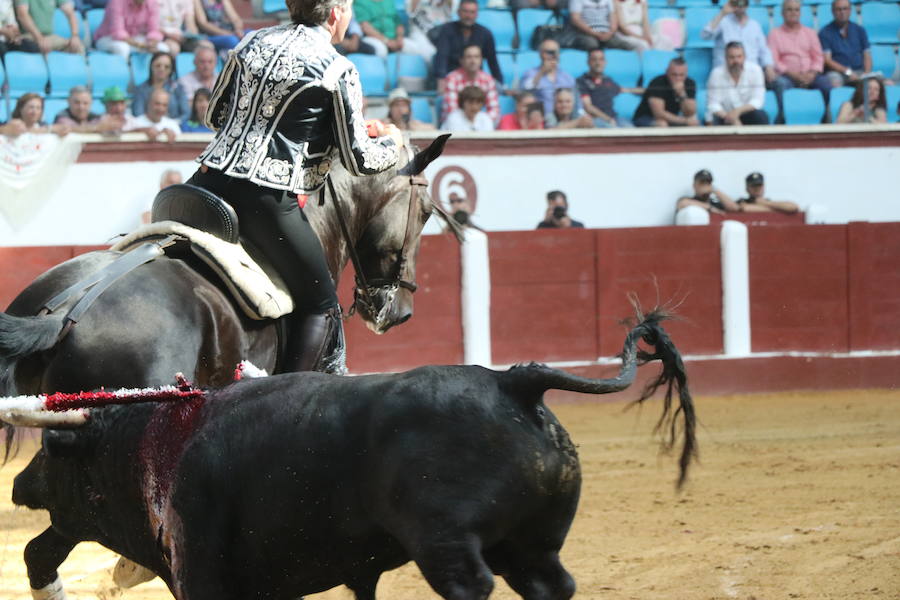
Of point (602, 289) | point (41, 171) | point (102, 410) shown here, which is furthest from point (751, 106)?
point (102, 410)

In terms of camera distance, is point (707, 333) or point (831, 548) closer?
point (831, 548)

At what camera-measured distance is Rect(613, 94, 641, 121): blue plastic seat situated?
1066 cm

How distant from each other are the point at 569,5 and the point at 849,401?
14.7ft

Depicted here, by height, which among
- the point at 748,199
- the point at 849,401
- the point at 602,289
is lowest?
the point at 849,401

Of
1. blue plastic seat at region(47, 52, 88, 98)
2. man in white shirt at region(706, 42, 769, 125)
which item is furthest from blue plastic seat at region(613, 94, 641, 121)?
blue plastic seat at region(47, 52, 88, 98)

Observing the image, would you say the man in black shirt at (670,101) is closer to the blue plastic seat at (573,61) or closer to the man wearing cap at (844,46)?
the blue plastic seat at (573,61)

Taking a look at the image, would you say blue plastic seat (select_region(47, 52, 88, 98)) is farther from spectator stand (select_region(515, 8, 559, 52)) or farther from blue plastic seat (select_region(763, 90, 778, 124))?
blue plastic seat (select_region(763, 90, 778, 124))

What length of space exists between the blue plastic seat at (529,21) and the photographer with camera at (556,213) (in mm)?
1801

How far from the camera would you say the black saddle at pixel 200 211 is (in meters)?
3.50

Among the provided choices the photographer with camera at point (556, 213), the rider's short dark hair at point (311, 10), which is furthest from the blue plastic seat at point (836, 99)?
the rider's short dark hair at point (311, 10)

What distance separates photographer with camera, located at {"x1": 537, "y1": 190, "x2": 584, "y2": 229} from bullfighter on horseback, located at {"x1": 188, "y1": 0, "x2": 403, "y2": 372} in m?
6.22

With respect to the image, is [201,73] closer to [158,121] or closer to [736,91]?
[158,121]

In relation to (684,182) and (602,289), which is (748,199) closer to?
(684,182)

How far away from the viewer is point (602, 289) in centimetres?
930
